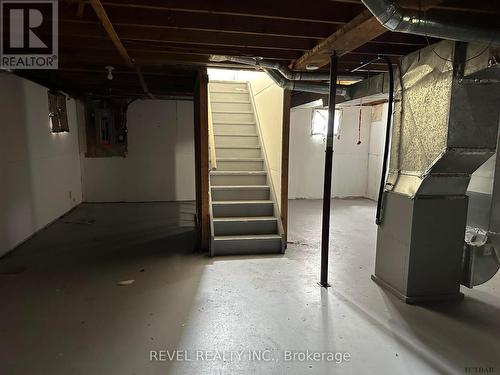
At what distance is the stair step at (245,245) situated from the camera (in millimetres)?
3873

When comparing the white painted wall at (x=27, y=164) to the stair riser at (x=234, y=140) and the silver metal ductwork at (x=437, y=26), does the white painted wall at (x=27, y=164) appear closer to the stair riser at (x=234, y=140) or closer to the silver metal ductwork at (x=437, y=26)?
the stair riser at (x=234, y=140)

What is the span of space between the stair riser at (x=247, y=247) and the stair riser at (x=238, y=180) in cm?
98

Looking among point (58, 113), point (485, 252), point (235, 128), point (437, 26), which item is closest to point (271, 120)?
point (235, 128)

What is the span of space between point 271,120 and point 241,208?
1.28 meters

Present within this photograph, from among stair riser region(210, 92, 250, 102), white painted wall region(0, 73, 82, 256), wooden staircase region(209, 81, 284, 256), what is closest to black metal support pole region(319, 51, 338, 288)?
wooden staircase region(209, 81, 284, 256)

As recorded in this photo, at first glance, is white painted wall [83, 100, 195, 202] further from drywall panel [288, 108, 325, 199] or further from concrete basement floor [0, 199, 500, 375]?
concrete basement floor [0, 199, 500, 375]

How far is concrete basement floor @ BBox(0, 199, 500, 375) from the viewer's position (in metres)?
1.99

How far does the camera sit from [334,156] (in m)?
7.96

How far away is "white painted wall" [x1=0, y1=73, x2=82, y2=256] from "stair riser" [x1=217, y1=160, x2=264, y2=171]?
97.4 inches

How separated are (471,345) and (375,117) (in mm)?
6346

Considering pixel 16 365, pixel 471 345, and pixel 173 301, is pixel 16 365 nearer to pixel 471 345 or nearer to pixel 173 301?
pixel 173 301

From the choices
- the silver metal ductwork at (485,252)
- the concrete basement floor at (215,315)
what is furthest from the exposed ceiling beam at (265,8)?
the concrete basement floor at (215,315)

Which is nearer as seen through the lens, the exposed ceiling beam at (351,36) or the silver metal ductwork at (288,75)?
the exposed ceiling beam at (351,36)

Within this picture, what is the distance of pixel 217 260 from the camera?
3721mm
